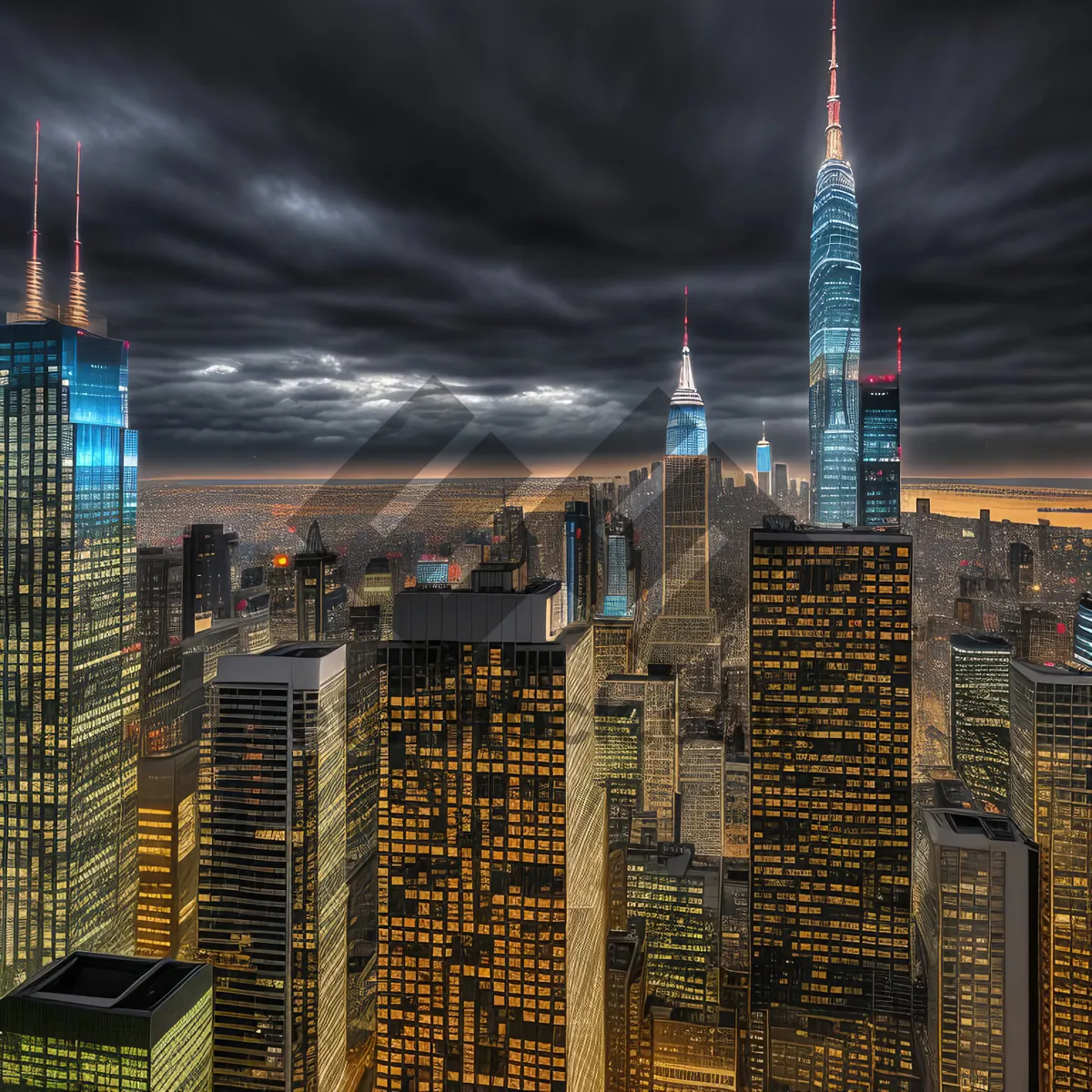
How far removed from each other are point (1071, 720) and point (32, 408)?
78.4 ft

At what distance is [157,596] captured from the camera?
2077cm

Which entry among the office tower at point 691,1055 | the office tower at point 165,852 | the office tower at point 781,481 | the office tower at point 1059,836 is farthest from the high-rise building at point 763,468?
the office tower at point 165,852

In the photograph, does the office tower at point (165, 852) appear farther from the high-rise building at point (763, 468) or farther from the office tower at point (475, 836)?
the high-rise building at point (763, 468)

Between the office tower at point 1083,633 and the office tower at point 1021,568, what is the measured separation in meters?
1.34

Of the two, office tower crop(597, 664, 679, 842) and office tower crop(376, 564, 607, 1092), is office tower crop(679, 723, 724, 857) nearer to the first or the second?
office tower crop(597, 664, 679, 842)

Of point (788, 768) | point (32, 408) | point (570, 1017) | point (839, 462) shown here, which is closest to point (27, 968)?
point (32, 408)

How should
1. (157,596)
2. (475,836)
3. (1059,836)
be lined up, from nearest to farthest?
(475,836) → (1059,836) → (157,596)

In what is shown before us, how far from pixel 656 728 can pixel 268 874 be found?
13.9 metres

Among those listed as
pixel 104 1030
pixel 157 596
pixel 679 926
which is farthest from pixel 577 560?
pixel 157 596

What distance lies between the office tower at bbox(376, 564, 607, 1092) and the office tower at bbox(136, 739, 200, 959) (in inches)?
440

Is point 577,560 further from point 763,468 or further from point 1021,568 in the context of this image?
point 1021,568

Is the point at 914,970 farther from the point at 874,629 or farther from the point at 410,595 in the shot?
the point at 410,595

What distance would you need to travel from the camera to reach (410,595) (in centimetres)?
1009

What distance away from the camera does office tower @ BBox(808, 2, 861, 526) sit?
16125mm
